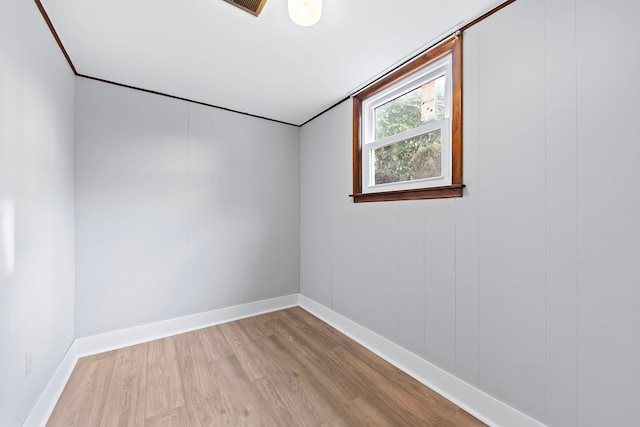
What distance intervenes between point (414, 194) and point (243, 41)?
5.39 ft

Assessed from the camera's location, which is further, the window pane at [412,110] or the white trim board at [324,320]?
the window pane at [412,110]

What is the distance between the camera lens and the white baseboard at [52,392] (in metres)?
1.44

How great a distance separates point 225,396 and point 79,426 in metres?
0.79

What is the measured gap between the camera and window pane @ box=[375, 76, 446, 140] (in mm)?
1922

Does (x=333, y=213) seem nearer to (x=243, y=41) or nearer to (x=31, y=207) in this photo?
(x=243, y=41)

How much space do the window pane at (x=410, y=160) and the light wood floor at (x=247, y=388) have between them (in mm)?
1539

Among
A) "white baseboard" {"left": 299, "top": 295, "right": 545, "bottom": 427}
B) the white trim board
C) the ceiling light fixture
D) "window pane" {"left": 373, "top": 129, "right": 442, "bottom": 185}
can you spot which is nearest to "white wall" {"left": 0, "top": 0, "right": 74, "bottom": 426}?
the white trim board

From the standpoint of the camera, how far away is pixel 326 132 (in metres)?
3.00

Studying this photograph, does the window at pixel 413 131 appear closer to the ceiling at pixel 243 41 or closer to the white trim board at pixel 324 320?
the ceiling at pixel 243 41

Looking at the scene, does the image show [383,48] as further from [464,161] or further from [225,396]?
[225,396]

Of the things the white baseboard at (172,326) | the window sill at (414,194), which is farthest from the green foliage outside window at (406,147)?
the white baseboard at (172,326)

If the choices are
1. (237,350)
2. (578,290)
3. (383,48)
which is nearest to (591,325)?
(578,290)

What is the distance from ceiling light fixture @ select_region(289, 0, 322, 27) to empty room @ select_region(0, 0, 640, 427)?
0.05 ft

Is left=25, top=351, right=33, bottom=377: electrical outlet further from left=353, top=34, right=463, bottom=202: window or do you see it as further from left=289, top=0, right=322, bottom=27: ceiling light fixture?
left=353, top=34, right=463, bottom=202: window
